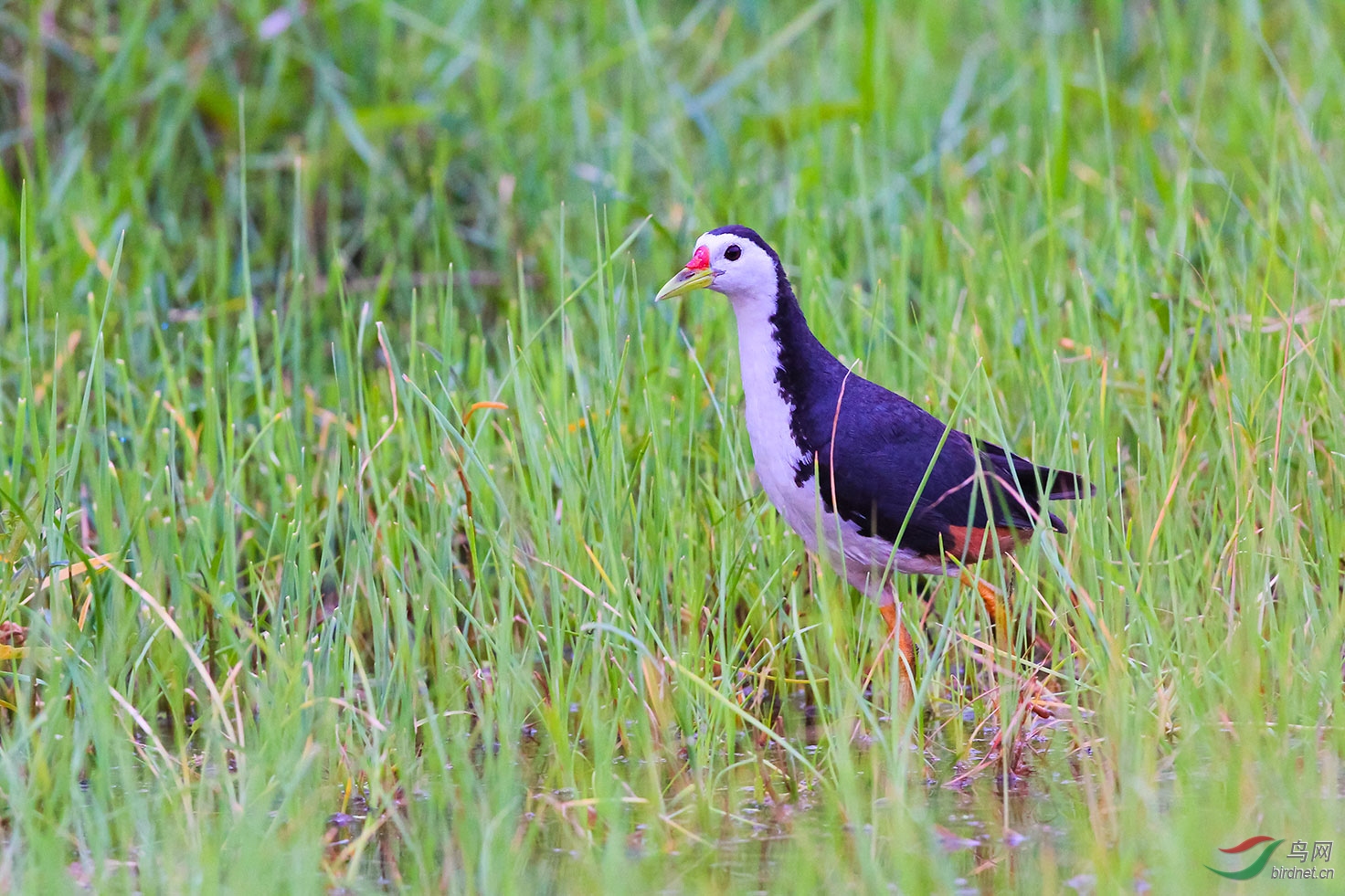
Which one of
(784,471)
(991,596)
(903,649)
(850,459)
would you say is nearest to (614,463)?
(784,471)

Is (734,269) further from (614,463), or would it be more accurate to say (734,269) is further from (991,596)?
(991,596)

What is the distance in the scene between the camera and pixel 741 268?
3.49 m

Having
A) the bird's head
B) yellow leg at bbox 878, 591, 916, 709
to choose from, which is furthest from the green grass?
the bird's head

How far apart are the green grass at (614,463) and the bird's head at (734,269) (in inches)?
8.7

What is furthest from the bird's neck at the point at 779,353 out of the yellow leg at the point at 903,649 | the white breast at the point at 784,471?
the yellow leg at the point at 903,649

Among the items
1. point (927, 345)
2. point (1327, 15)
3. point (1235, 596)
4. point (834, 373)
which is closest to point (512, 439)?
point (834, 373)

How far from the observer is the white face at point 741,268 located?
11.5 feet

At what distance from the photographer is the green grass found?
273 cm

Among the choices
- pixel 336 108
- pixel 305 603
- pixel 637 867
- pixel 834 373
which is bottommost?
pixel 637 867

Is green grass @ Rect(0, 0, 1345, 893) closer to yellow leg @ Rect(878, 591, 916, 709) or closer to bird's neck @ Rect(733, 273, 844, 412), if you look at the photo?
yellow leg @ Rect(878, 591, 916, 709)

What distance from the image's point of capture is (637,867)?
2561 mm

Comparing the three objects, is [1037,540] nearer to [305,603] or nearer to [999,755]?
[999,755]

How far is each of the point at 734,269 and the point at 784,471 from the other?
49 cm

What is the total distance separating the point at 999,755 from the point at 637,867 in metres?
0.89
